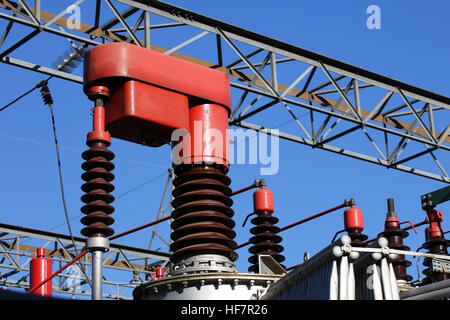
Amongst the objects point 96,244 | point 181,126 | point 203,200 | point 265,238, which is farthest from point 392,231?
point 96,244

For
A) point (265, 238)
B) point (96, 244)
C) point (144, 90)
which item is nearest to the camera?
point (96, 244)

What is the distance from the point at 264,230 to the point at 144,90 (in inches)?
161

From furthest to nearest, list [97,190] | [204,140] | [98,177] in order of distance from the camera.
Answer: [204,140] < [98,177] < [97,190]

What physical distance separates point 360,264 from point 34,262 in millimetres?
7548

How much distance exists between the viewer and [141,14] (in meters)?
16.6

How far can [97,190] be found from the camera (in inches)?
386

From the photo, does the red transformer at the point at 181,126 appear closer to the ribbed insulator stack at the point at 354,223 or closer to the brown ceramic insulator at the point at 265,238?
the brown ceramic insulator at the point at 265,238

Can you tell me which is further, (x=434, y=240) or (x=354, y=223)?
(x=434, y=240)

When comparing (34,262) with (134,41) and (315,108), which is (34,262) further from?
(315,108)

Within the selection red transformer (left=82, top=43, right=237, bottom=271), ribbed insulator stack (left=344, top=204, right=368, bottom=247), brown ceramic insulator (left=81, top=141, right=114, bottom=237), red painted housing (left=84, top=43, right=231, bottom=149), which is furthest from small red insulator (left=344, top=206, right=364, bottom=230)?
brown ceramic insulator (left=81, top=141, right=114, bottom=237)

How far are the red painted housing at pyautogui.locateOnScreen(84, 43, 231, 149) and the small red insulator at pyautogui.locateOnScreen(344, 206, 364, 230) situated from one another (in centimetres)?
391

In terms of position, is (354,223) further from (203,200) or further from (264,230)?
(203,200)

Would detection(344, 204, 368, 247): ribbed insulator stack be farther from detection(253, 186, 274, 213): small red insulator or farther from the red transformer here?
the red transformer
